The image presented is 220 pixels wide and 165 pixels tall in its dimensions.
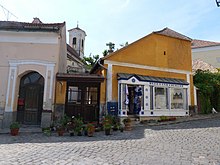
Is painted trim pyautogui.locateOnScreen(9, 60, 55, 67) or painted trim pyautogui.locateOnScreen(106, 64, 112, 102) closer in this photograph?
painted trim pyautogui.locateOnScreen(9, 60, 55, 67)

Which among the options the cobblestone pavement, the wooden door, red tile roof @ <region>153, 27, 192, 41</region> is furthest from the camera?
red tile roof @ <region>153, 27, 192, 41</region>

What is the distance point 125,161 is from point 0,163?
3175 millimetres

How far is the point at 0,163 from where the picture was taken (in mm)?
4789

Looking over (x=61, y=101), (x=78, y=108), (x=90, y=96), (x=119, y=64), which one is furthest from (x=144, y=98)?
(x=61, y=101)

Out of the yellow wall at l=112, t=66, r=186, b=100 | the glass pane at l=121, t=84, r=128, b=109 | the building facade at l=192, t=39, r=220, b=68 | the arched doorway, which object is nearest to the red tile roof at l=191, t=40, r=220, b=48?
the building facade at l=192, t=39, r=220, b=68

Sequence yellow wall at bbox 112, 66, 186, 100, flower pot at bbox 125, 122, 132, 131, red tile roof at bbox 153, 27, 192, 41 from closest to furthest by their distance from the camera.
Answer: flower pot at bbox 125, 122, 132, 131 < yellow wall at bbox 112, 66, 186, 100 < red tile roof at bbox 153, 27, 192, 41

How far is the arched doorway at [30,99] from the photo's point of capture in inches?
455

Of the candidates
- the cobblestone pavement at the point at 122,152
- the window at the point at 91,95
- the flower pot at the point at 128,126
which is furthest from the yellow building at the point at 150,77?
the cobblestone pavement at the point at 122,152

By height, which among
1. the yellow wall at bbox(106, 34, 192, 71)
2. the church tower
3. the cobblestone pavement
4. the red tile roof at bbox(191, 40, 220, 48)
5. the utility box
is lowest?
the cobblestone pavement

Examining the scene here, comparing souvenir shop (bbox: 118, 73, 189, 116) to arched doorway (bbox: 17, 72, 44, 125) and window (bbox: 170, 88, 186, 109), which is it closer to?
window (bbox: 170, 88, 186, 109)

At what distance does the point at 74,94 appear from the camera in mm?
12125

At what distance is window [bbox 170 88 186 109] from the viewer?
13.8 meters

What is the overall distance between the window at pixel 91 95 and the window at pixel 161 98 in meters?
4.25

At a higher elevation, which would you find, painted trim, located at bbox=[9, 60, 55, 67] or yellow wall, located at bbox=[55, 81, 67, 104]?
painted trim, located at bbox=[9, 60, 55, 67]
